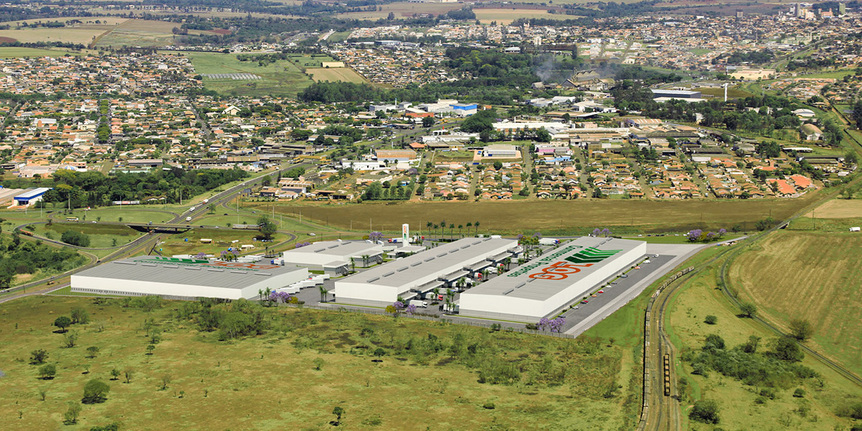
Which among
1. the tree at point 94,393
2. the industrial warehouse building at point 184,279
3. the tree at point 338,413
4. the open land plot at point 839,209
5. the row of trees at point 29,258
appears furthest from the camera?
the open land plot at point 839,209

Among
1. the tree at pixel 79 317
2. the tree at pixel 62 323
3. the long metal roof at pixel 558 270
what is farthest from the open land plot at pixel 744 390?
the tree at pixel 62 323

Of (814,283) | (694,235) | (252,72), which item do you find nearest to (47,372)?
(814,283)

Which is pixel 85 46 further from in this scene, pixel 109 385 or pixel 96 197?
pixel 109 385

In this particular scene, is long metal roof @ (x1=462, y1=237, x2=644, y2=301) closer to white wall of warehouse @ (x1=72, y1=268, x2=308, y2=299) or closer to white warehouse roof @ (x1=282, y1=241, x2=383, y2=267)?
white warehouse roof @ (x1=282, y1=241, x2=383, y2=267)

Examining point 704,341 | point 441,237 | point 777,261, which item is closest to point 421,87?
point 441,237

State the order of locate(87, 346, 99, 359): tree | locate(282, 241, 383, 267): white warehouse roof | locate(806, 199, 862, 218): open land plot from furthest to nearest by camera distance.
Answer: locate(806, 199, 862, 218): open land plot < locate(282, 241, 383, 267): white warehouse roof < locate(87, 346, 99, 359): tree

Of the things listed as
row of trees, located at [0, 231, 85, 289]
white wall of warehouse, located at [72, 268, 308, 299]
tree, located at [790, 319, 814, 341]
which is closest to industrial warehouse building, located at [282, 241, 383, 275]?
white wall of warehouse, located at [72, 268, 308, 299]

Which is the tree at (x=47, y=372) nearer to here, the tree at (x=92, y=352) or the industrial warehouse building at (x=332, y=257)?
the tree at (x=92, y=352)
